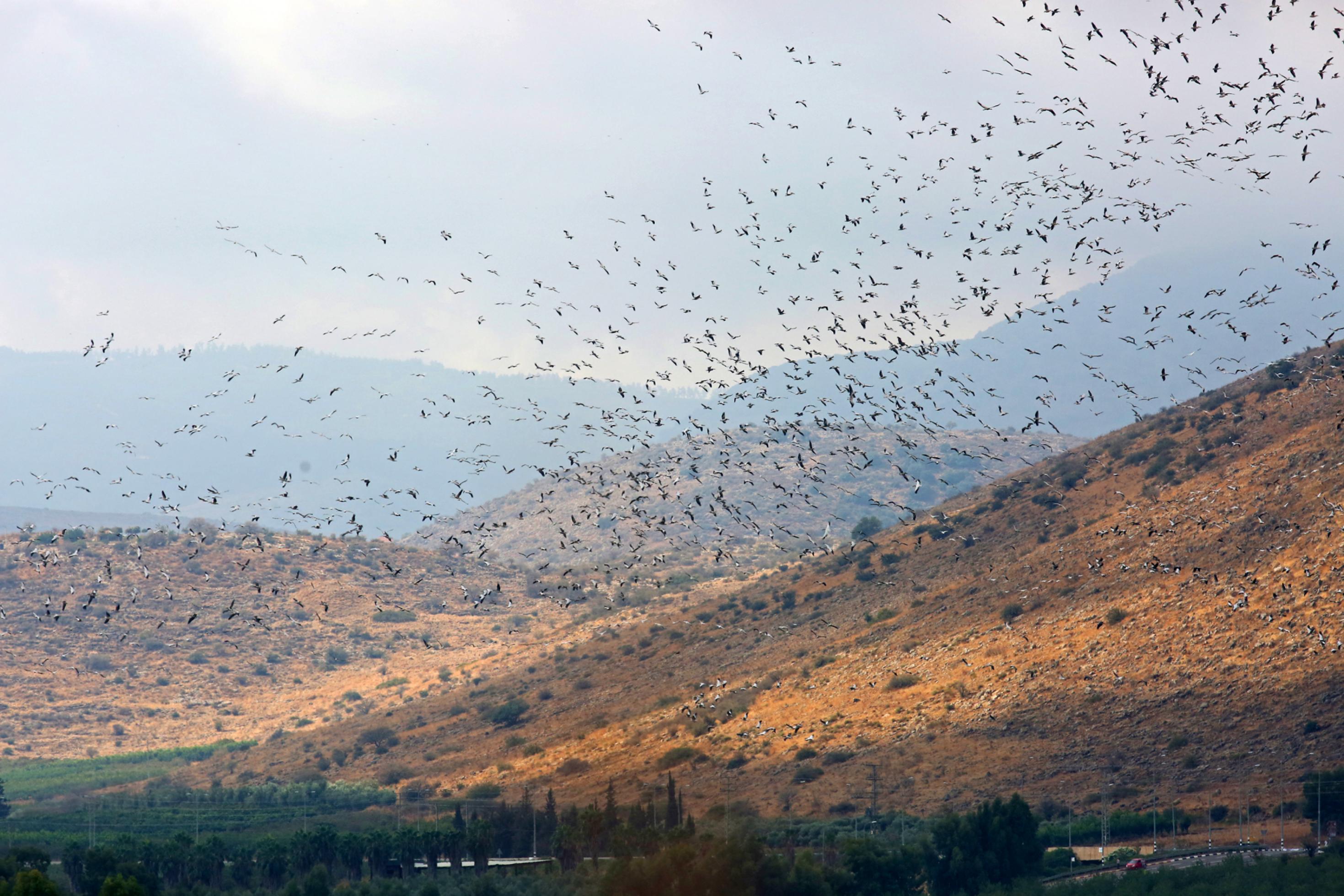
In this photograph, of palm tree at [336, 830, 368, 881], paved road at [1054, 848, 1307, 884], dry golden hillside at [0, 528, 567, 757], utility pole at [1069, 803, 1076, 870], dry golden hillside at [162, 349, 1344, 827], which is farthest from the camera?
dry golden hillside at [0, 528, 567, 757]

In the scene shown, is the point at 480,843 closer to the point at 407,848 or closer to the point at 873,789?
the point at 407,848

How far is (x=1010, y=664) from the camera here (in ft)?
252

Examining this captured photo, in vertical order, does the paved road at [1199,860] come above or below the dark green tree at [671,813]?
below

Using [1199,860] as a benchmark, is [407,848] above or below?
above

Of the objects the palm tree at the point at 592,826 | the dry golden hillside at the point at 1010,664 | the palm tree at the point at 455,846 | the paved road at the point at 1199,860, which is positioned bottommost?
the paved road at the point at 1199,860

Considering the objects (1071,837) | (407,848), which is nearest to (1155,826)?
(1071,837)

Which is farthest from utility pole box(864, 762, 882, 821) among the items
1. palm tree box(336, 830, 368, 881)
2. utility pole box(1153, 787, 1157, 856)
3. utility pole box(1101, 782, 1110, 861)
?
palm tree box(336, 830, 368, 881)

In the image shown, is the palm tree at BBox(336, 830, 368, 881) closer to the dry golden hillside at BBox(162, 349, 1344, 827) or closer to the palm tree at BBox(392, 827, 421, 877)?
the palm tree at BBox(392, 827, 421, 877)

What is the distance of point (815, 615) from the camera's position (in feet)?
325

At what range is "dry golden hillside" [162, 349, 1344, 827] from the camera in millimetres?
65000

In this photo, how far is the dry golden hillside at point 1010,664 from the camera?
65.0 m

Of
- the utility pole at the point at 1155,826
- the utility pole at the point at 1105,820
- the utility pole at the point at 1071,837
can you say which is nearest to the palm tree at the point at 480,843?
the utility pole at the point at 1071,837

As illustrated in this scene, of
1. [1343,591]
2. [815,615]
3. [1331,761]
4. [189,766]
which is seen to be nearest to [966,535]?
[815,615]

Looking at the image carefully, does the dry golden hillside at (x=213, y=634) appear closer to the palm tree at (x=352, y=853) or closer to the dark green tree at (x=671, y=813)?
the palm tree at (x=352, y=853)
